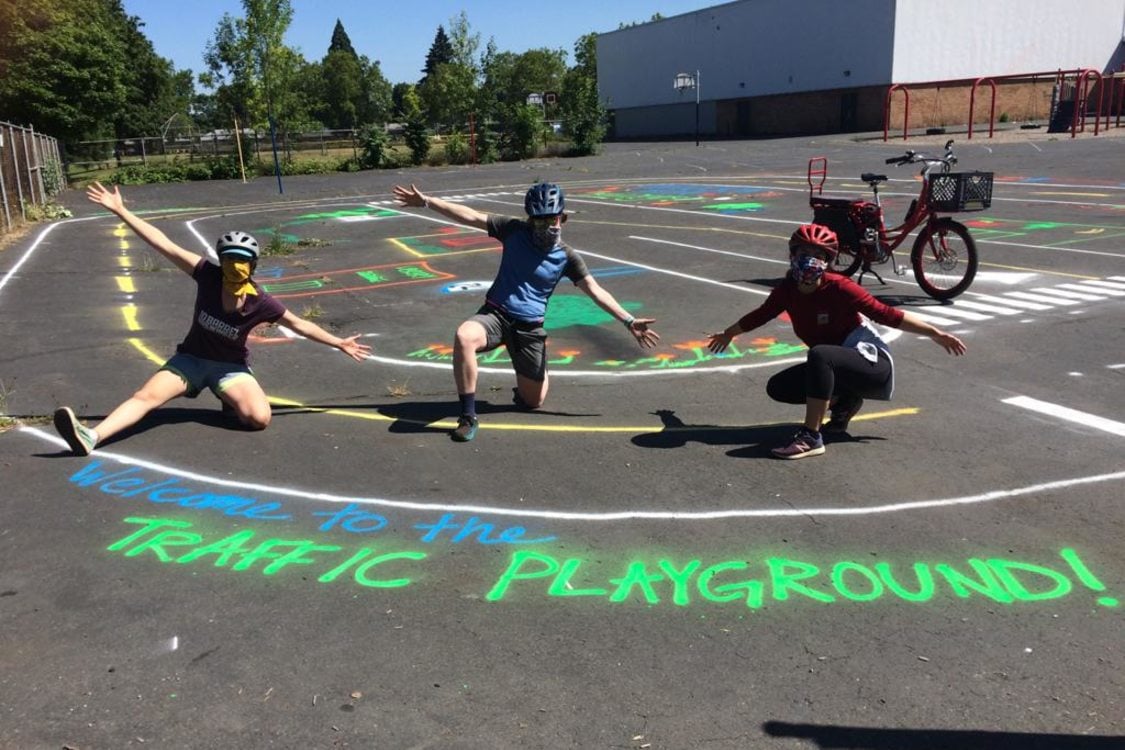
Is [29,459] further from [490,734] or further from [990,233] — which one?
[990,233]

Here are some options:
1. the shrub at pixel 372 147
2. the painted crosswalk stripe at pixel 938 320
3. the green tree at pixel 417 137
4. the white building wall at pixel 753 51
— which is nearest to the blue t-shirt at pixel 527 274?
the painted crosswalk stripe at pixel 938 320

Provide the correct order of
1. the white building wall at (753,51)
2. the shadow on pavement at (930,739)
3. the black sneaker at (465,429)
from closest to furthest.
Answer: the shadow on pavement at (930,739) → the black sneaker at (465,429) → the white building wall at (753,51)

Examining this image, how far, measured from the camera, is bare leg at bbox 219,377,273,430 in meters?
6.08

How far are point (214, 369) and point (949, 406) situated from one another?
5.21 meters

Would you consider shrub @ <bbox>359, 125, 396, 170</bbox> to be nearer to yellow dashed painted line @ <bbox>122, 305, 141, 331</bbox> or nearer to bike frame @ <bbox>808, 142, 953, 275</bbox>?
yellow dashed painted line @ <bbox>122, 305, 141, 331</bbox>

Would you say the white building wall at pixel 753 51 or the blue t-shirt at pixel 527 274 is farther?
the white building wall at pixel 753 51

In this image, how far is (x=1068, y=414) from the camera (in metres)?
6.08

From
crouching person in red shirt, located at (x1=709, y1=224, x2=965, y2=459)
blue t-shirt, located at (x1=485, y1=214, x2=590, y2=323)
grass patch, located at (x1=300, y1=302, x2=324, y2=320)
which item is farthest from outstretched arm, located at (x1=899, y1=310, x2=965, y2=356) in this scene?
grass patch, located at (x1=300, y1=302, x2=324, y2=320)

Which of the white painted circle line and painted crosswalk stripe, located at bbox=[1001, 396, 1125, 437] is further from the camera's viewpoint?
painted crosswalk stripe, located at bbox=[1001, 396, 1125, 437]

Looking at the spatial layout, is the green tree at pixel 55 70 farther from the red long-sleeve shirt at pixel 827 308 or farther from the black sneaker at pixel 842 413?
the black sneaker at pixel 842 413

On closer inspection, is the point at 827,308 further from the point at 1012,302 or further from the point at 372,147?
the point at 372,147

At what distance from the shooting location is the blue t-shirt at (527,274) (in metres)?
6.41

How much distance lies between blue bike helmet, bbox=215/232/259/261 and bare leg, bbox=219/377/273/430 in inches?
34.2

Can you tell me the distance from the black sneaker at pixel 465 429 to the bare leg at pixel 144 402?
1.94 metres
